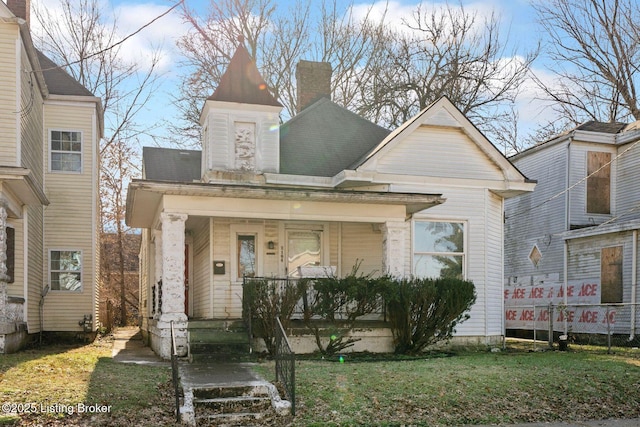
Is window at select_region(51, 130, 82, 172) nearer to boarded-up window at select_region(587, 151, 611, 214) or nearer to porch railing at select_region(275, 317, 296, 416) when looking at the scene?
porch railing at select_region(275, 317, 296, 416)

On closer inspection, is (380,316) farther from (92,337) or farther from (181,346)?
(92,337)

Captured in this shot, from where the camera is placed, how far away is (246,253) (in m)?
14.8

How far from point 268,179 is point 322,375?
277 inches

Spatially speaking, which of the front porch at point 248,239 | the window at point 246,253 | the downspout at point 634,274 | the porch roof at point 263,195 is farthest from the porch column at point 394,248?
the downspout at point 634,274

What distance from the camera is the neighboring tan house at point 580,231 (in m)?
18.2

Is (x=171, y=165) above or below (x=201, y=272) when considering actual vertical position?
above

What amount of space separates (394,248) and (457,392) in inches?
198

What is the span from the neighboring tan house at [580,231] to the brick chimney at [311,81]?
308 inches

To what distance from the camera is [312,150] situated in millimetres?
17172

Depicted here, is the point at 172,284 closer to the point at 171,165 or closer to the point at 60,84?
the point at 171,165

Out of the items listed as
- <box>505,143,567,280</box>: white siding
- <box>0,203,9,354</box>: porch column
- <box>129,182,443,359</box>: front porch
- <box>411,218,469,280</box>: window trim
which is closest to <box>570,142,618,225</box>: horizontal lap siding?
<box>505,143,567,280</box>: white siding

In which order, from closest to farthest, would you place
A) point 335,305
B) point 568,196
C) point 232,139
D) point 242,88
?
point 335,305
point 232,139
point 242,88
point 568,196

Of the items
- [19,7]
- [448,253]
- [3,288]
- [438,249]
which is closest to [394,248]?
[438,249]

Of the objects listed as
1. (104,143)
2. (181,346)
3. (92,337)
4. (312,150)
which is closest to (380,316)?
(181,346)
